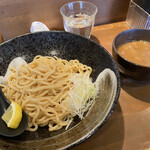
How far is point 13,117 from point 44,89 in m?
0.28

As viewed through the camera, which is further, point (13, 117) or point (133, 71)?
point (133, 71)

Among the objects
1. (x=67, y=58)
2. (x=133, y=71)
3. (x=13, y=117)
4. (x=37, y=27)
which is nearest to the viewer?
(x=13, y=117)

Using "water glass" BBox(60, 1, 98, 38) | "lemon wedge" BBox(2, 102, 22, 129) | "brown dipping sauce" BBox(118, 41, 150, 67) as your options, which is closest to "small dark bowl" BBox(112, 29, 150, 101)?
"brown dipping sauce" BBox(118, 41, 150, 67)

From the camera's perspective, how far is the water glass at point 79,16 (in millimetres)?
1324

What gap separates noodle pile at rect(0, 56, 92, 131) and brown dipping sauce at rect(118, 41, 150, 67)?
10.6 inches

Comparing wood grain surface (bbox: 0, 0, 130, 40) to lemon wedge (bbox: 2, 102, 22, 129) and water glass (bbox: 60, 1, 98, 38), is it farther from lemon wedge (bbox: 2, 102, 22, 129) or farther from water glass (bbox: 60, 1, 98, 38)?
lemon wedge (bbox: 2, 102, 22, 129)

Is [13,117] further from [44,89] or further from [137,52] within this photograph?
[137,52]

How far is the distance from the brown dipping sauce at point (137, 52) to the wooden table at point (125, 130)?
9.0 inches

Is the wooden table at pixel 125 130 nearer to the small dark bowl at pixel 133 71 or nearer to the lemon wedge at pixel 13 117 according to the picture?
the small dark bowl at pixel 133 71

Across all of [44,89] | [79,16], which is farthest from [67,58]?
[79,16]

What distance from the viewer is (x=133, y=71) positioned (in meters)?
0.93

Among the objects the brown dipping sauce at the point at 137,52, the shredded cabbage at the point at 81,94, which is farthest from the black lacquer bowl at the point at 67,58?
the brown dipping sauce at the point at 137,52

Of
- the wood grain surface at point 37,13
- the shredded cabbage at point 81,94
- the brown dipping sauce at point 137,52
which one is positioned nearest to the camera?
the shredded cabbage at point 81,94

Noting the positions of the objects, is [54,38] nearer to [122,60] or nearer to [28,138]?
[122,60]
